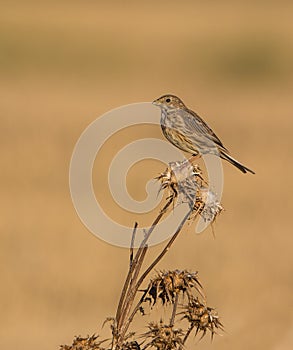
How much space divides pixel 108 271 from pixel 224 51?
30.5m

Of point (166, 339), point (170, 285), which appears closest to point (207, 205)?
point (170, 285)

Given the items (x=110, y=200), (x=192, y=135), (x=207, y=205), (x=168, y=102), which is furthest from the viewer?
(x=110, y=200)

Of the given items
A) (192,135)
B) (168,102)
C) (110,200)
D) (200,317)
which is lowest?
(200,317)

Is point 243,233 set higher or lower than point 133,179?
lower

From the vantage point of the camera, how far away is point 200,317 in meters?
4.42

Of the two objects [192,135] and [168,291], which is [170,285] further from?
[192,135]

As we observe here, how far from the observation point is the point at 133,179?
15.2 m

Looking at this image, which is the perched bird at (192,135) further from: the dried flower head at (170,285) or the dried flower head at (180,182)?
the dried flower head at (170,285)

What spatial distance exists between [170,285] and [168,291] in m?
0.03

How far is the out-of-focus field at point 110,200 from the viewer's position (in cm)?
993

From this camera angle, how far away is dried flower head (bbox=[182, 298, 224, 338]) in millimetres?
4406

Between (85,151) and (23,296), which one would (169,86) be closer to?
(85,151)

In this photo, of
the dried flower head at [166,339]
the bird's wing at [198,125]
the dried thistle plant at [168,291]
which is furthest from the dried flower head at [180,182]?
the bird's wing at [198,125]

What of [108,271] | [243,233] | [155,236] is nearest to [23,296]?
[108,271]
